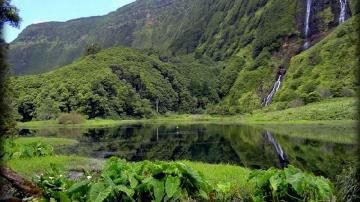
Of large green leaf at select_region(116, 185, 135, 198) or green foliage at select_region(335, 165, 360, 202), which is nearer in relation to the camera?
large green leaf at select_region(116, 185, 135, 198)

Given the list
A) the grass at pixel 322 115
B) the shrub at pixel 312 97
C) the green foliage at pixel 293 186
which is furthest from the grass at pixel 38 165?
the shrub at pixel 312 97

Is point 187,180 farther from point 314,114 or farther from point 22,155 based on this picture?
point 314,114

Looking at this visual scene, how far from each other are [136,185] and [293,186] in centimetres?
553

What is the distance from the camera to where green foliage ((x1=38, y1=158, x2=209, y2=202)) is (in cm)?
1430

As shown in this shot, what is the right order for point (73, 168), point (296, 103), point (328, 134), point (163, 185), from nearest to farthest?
point (163, 185)
point (73, 168)
point (328, 134)
point (296, 103)

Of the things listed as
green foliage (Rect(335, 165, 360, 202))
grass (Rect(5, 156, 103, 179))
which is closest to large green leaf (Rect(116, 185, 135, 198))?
green foliage (Rect(335, 165, 360, 202))

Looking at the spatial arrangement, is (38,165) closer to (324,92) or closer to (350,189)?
(350,189)

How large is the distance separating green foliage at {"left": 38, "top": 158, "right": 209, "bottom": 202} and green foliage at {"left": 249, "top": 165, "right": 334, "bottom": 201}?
7.85 ft

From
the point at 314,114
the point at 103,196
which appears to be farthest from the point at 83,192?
the point at 314,114

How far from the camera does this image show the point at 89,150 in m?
61.0

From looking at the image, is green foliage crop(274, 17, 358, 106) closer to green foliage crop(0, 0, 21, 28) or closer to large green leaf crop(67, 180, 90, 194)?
green foliage crop(0, 0, 21, 28)

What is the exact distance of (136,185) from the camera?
598 inches

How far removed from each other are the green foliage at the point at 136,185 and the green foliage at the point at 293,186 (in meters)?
2.39

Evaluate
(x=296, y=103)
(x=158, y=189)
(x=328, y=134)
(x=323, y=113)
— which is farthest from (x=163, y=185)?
(x=296, y=103)
